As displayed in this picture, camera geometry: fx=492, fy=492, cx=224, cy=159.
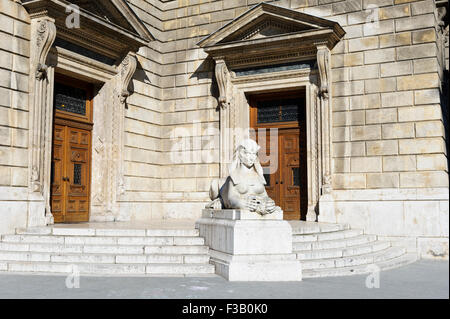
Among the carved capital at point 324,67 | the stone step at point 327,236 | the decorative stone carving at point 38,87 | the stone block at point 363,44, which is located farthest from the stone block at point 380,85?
the decorative stone carving at point 38,87

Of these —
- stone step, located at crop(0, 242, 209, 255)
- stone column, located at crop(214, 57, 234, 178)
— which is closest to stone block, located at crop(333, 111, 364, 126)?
stone column, located at crop(214, 57, 234, 178)

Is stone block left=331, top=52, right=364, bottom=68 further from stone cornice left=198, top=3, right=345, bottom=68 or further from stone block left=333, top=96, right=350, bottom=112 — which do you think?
stone block left=333, top=96, right=350, bottom=112

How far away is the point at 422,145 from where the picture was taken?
10914 mm

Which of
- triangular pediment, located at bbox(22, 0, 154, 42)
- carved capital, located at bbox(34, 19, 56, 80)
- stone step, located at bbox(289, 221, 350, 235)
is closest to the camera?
stone step, located at bbox(289, 221, 350, 235)

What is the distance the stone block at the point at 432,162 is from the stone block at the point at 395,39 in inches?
105

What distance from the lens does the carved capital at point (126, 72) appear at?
42.2 feet

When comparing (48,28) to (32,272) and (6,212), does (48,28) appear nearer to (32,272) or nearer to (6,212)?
(6,212)

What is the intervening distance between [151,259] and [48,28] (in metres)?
5.55

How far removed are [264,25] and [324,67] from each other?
6.81 ft

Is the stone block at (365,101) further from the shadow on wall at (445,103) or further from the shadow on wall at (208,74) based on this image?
the shadow on wall at (208,74)

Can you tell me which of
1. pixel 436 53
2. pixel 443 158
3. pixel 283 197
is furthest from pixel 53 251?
pixel 436 53

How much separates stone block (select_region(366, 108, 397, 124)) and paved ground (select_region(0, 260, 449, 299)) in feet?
15.2

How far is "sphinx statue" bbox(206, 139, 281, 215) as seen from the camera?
7613mm

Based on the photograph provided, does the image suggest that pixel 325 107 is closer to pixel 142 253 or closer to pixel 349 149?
pixel 349 149
